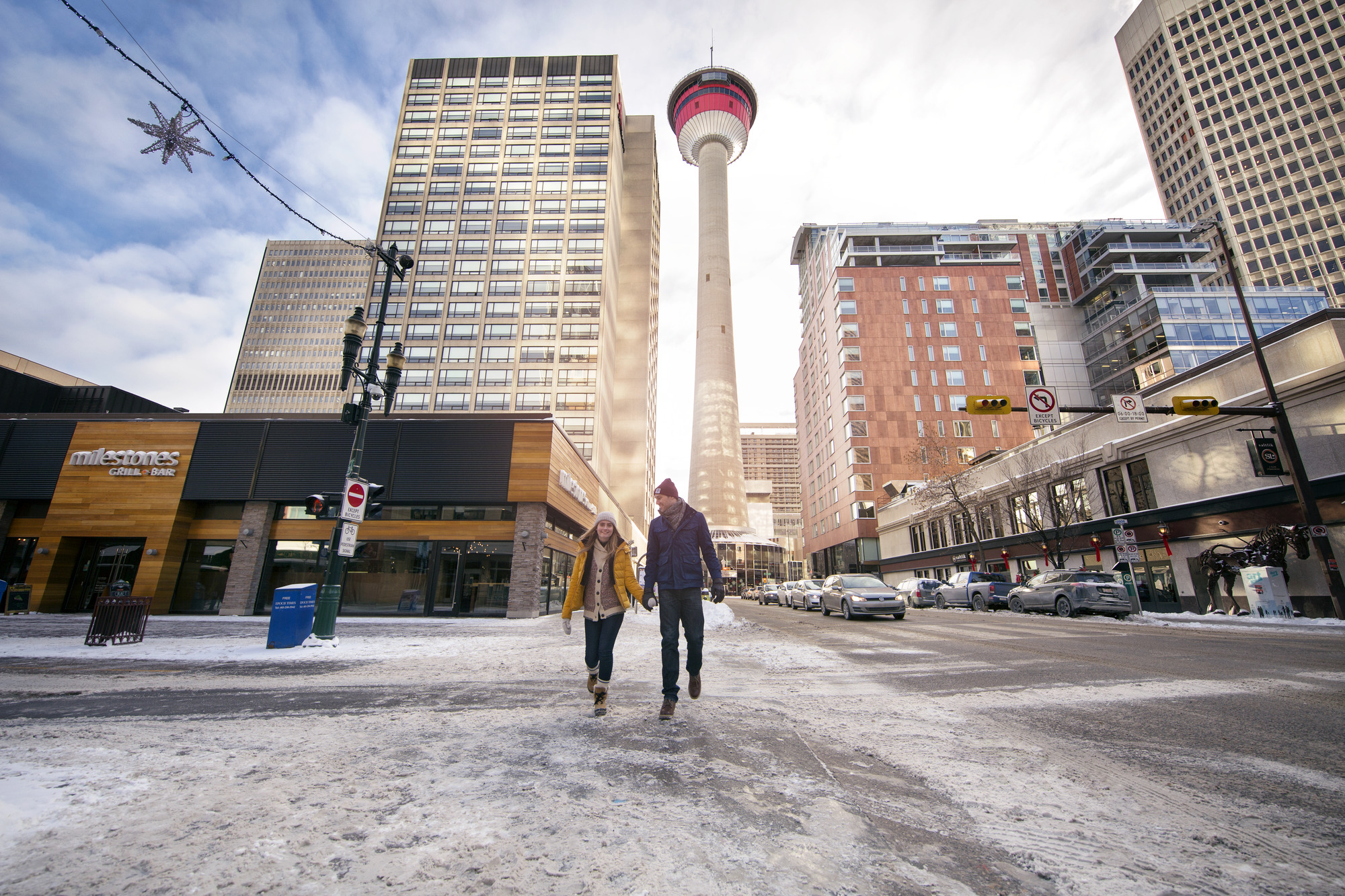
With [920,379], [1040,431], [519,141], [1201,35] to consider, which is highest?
[1201,35]

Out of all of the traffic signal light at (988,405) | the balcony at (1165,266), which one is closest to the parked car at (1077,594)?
the traffic signal light at (988,405)

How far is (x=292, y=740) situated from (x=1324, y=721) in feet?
Result: 25.0

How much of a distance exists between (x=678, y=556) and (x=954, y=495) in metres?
38.1

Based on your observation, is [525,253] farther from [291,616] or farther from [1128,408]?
[1128,408]

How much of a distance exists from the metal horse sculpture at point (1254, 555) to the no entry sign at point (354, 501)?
25583 mm

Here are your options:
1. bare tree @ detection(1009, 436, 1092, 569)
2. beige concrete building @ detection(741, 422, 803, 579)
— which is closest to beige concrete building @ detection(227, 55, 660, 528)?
bare tree @ detection(1009, 436, 1092, 569)

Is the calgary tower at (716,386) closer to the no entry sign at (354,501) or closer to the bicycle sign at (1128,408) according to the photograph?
the bicycle sign at (1128,408)

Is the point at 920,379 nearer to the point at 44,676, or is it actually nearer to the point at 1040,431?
the point at 1040,431

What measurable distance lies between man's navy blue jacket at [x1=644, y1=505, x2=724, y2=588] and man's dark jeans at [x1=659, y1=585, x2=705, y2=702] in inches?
3.5

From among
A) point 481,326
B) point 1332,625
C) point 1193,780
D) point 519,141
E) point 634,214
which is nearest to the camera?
point 1193,780

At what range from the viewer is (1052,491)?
31234 mm

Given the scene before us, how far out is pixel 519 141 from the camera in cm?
6731

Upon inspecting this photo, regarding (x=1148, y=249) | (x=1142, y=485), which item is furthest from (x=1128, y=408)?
(x=1148, y=249)

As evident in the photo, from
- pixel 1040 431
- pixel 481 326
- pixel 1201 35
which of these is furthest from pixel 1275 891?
pixel 1201 35
